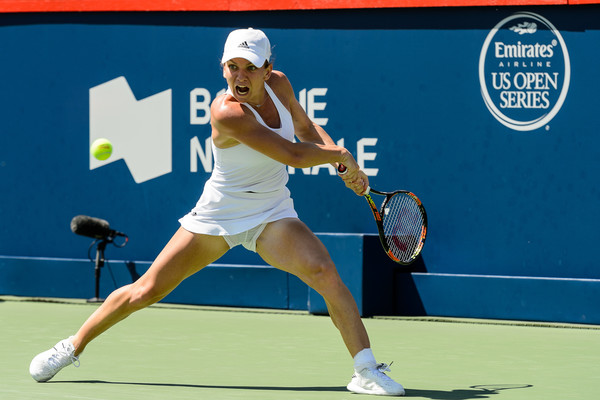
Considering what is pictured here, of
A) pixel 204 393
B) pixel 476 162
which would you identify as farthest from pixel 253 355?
pixel 476 162

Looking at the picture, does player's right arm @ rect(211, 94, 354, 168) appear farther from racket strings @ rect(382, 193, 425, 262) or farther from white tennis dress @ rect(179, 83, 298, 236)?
racket strings @ rect(382, 193, 425, 262)

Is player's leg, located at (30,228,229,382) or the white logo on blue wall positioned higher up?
the white logo on blue wall

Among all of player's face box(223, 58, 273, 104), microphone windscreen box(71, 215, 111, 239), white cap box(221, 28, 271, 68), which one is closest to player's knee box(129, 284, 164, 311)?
player's face box(223, 58, 273, 104)

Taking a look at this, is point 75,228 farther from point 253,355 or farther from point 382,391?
point 382,391

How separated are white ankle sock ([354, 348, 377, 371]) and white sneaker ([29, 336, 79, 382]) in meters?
1.34

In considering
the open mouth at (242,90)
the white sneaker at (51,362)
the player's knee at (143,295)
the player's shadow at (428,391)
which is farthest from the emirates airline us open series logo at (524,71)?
the white sneaker at (51,362)

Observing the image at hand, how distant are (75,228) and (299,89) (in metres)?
1.99

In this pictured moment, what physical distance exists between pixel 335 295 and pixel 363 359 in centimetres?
30

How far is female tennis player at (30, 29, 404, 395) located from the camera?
5.33m

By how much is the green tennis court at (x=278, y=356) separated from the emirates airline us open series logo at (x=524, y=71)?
57.9 inches

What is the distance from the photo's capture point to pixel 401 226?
662 cm

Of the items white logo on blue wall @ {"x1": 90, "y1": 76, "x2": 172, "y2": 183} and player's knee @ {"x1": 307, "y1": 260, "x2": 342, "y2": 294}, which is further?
white logo on blue wall @ {"x1": 90, "y1": 76, "x2": 172, "y2": 183}

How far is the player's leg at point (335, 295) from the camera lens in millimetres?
5312

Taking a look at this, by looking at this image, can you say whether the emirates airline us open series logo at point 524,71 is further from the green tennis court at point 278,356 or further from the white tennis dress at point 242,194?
the white tennis dress at point 242,194
